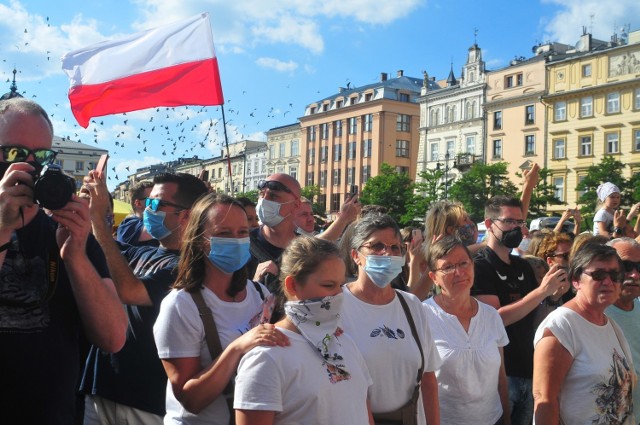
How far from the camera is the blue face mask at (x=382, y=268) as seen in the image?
3779mm

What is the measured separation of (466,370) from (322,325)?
148cm

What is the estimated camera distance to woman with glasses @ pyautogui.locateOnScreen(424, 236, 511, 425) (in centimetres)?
398

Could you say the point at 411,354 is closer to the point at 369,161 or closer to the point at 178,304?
the point at 178,304

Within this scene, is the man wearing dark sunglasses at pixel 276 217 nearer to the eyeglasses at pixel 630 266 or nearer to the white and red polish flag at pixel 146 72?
the white and red polish flag at pixel 146 72

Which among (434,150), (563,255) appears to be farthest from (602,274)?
(434,150)

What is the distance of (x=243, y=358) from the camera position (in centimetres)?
274

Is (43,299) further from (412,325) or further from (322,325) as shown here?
(412,325)

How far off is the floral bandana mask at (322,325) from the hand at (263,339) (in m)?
0.12

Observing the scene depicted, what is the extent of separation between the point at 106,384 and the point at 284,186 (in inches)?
85.6

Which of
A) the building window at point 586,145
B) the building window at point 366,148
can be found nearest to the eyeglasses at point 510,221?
the building window at point 586,145

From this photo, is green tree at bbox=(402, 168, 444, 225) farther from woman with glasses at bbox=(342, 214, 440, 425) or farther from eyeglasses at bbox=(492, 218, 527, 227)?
woman with glasses at bbox=(342, 214, 440, 425)

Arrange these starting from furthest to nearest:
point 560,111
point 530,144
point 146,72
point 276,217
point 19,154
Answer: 1. point 530,144
2. point 560,111
3. point 146,72
4. point 276,217
5. point 19,154

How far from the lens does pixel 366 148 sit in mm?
80188

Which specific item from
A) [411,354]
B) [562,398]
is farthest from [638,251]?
[411,354]
